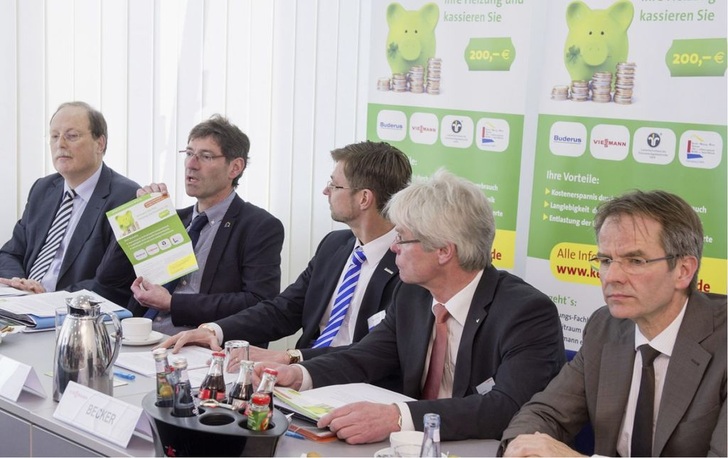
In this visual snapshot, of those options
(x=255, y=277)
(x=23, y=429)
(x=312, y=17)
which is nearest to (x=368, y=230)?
(x=255, y=277)

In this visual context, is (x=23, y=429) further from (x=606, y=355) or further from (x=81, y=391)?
(x=606, y=355)

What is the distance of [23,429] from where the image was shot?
7.90 ft

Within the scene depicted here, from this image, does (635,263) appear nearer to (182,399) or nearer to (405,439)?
(405,439)

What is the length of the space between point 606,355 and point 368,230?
1.32 m

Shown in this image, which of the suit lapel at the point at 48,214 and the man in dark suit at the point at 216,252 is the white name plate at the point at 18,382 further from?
the suit lapel at the point at 48,214

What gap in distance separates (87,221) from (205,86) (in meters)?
1.19

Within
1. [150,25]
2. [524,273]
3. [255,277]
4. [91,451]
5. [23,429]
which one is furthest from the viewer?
[150,25]

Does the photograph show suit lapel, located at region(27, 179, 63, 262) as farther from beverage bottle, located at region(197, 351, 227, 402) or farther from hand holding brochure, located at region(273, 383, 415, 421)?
beverage bottle, located at region(197, 351, 227, 402)

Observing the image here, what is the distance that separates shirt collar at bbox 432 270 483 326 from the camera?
9.09 ft

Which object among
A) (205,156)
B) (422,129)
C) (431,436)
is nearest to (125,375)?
(431,436)

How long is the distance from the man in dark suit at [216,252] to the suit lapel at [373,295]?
0.70m

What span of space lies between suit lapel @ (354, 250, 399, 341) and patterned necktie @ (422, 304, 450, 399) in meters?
0.54

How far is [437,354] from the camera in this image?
2.79m

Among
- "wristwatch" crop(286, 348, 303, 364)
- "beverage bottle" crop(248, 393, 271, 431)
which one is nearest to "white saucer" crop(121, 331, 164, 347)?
"wristwatch" crop(286, 348, 303, 364)
